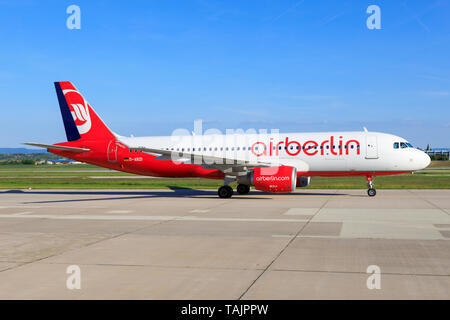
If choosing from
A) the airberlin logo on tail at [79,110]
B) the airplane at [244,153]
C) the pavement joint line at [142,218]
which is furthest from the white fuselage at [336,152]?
the pavement joint line at [142,218]

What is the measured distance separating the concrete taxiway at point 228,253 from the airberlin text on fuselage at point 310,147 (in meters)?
6.20

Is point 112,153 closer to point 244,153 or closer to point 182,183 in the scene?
point 244,153

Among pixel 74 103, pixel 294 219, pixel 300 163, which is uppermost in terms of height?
pixel 74 103

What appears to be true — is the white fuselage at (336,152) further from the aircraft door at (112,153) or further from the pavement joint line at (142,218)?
the pavement joint line at (142,218)

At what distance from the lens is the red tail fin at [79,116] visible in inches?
1101

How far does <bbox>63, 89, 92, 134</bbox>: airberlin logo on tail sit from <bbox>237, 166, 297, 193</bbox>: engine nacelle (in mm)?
11775

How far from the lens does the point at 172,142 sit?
28.2m

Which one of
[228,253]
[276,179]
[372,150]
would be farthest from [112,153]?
[228,253]

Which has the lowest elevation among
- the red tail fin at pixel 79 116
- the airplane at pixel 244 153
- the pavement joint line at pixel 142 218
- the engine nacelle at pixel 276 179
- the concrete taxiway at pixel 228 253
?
the pavement joint line at pixel 142 218

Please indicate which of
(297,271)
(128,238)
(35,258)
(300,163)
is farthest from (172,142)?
(297,271)

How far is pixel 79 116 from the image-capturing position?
27969mm
